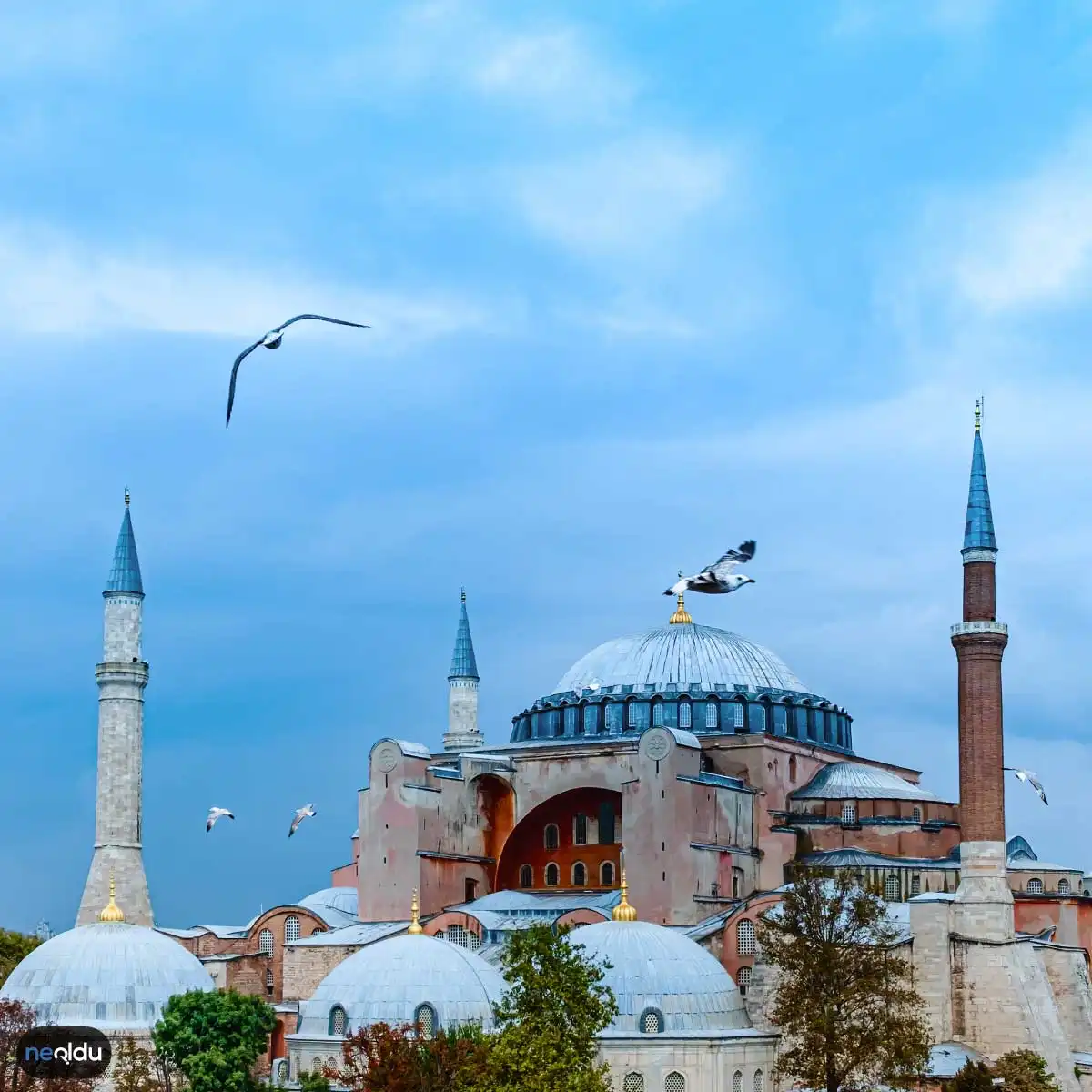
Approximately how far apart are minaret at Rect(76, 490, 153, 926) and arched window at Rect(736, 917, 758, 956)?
1197 cm

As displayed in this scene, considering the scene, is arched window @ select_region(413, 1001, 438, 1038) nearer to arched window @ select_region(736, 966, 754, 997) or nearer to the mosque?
the mosque

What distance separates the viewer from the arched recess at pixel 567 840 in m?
41.2

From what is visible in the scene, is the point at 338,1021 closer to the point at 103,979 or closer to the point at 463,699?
the point at 103,979

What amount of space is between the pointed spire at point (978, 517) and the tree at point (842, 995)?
6.93 m

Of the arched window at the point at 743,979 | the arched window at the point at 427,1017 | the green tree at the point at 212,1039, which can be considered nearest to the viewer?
the green tree at the point at 212,1039

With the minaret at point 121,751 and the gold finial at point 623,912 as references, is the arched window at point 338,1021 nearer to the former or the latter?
the gold finial at point 623,912

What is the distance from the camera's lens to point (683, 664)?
4391 centimetres

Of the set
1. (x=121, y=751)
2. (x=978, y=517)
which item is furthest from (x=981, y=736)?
(x=121, y=751)

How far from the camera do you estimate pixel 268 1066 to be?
121ft

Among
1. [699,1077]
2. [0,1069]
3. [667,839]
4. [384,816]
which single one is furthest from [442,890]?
[0,1069]

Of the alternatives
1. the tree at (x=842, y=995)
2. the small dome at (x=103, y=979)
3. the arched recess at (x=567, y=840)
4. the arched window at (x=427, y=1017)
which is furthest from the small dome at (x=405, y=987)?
the arched recess at (x=567, y=840)

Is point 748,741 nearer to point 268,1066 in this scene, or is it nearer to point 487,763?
point 487,763

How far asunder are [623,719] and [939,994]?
408 inches

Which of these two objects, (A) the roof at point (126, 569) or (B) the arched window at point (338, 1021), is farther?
(A) the roof at point (126, 569)
